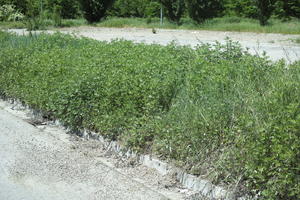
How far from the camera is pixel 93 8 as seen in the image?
37.9m

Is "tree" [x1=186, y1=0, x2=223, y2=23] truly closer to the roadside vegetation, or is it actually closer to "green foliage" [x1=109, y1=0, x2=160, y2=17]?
the roadside vegetation

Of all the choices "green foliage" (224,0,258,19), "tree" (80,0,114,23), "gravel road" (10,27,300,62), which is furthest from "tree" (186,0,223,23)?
"tree" (80,0,114,23)

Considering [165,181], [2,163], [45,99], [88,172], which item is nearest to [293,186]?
[165,181]

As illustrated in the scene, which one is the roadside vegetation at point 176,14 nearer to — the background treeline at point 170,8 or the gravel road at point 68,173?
the background treeline at point 170,8

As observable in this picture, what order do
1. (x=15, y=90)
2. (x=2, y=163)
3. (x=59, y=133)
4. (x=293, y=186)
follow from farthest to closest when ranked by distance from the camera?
(x=15, y=90) → (x=59, y=133) → (x=2, y=163) → (x=293, y=186)

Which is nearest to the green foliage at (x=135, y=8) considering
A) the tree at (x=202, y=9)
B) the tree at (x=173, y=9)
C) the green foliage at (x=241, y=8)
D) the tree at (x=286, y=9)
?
the tree at (x=173, y=9)

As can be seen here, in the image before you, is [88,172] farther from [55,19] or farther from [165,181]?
[55,19]

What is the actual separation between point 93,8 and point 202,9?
1119cm

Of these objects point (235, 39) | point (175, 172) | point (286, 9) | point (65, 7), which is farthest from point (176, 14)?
point (175, 172)

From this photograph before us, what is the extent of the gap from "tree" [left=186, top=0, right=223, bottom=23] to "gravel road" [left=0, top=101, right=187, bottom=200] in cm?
2329

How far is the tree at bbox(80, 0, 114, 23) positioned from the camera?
37.8m

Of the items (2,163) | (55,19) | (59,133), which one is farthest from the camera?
(55,19)

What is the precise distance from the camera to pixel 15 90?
9484mm

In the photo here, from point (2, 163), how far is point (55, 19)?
2964 centimetres
